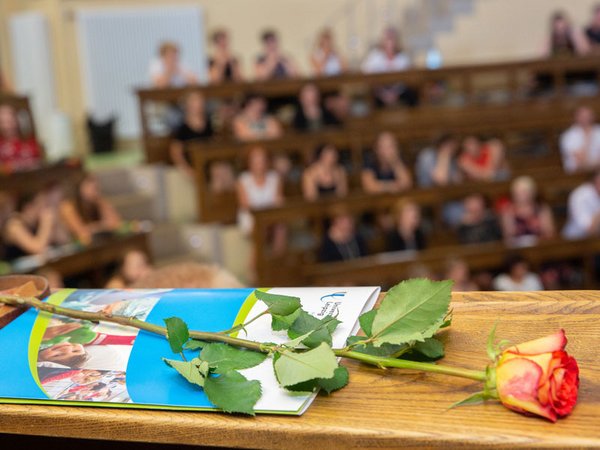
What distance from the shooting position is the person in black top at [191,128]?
18.4 ft

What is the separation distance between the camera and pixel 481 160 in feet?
18.4

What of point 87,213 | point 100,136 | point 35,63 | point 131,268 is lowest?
point 131,268

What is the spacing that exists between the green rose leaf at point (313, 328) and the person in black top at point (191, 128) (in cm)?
Result: 501

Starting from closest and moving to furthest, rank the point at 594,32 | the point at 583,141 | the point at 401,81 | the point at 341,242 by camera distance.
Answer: the point at 341,242 → the point at 583,141 → the point at 401,81 → the point at 594,32

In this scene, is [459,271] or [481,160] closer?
[459,271]

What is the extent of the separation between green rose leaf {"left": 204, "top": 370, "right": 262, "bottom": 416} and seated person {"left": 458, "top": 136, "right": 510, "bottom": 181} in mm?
4966

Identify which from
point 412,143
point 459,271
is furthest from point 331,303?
point 412,143

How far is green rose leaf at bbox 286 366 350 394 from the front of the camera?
593mm

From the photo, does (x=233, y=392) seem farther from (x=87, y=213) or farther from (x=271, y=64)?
(x=271, y=64)

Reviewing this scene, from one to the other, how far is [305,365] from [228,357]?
0.07 metres

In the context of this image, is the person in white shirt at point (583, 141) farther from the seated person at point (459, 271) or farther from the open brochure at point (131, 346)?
the open brochure at point (131, 346)

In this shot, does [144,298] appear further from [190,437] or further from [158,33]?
[158,33]

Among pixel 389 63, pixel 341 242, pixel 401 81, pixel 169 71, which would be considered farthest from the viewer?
pixel 389 63

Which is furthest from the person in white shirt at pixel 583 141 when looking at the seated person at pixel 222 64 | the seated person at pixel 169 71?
the seated person at pixel 169 71
